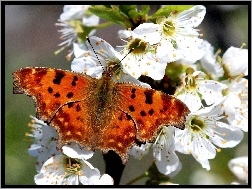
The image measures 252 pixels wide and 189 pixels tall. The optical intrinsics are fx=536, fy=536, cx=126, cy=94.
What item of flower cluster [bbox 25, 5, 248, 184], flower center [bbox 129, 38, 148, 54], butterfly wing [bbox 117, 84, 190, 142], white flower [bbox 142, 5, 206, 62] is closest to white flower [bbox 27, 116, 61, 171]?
flower cluster [bbox 25, 5, 248, 184]

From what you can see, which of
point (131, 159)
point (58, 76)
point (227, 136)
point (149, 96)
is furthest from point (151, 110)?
point (131, 159)

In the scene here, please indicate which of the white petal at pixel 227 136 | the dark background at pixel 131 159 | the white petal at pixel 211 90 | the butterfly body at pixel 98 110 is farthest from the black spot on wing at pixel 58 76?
the dark background at pixel 131 159

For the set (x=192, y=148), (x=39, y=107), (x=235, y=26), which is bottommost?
(x=192, y=148)

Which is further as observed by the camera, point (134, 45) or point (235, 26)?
point (235, 26)

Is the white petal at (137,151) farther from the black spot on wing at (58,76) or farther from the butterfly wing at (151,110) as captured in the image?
the black spot on wing at (58,76)

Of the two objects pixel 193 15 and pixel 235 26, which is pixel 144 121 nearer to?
pixel 193 15

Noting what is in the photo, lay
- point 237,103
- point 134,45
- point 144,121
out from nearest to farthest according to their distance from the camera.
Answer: point 144,121, point 134,45, point 237,103

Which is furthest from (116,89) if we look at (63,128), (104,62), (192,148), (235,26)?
(235,26)
